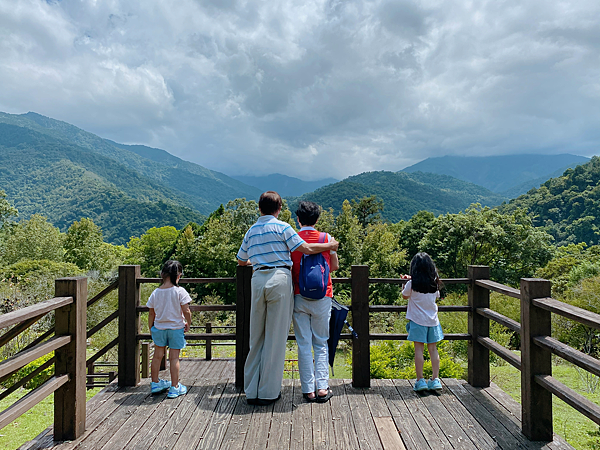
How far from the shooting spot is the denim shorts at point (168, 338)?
378cm

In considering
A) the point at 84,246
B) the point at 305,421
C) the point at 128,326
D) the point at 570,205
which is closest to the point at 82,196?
the point at 84,246

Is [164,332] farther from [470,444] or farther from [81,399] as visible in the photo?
[470,444]

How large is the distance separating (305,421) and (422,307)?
1.55m

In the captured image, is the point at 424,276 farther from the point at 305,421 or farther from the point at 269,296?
the point at 305,421

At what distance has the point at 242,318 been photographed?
13.6ft

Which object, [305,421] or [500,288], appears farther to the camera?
[500,288]

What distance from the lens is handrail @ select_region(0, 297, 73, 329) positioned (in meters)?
2.33

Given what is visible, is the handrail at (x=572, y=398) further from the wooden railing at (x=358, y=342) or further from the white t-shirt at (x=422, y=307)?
the white t-shirt at (x=422, y=307)

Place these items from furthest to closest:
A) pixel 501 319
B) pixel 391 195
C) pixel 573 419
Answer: pixel 391 195 → pixel 573 419 → pixel 501 319

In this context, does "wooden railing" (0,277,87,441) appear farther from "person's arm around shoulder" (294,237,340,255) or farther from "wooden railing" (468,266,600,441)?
"wooden railing" (468,266,600,441)

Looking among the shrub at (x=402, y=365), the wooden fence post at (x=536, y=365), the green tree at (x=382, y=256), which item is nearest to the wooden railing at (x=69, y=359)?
the wooden fence post at (x=536, y=365)

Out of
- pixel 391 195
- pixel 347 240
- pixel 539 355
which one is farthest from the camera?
pixel 391 195

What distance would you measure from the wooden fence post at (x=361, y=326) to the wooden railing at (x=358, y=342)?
0.01 m

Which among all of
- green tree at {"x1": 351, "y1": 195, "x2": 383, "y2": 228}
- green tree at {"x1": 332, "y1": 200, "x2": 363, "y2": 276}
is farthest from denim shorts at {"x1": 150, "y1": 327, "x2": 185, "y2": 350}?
green tree at {"x1": 351, "y1": 195, "x2": 383, "y2": 228}
